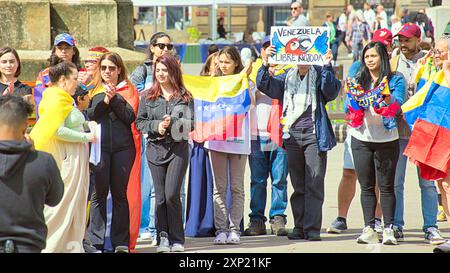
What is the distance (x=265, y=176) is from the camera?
36.5ft

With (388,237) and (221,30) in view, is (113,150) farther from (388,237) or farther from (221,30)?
(221,30)

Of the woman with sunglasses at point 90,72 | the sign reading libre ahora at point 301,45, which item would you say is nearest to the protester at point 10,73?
the woman with sunglasses at point 90,72

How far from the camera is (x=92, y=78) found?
32.7 feet

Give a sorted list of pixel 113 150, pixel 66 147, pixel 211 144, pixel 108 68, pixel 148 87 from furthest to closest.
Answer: pixel 211 144
pixel 148 87
pixel 108 68
pixel 113 150
pixel 66 147

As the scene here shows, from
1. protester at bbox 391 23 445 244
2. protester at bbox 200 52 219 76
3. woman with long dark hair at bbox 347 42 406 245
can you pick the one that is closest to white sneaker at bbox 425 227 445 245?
protester at bbox 391 23 445 244

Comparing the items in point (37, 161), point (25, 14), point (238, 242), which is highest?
point (25, 14)

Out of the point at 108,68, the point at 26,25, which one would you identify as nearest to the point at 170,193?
the point at 108,68

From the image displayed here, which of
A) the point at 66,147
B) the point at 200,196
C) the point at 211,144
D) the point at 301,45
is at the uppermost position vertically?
the point at 301,45

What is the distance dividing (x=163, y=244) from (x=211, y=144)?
128 centimetres

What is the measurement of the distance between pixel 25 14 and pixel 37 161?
6.56 m

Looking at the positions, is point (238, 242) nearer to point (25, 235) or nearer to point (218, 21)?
point (25, 235)

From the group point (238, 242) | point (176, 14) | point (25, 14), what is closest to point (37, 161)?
point (238, 242)

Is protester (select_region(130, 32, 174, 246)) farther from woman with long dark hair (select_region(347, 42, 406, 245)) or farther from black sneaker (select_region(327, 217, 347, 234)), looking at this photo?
woman with long dark hair (select_region(347, 42, 406, 245))

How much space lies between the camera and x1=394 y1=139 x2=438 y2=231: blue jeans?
10445 millimetres
